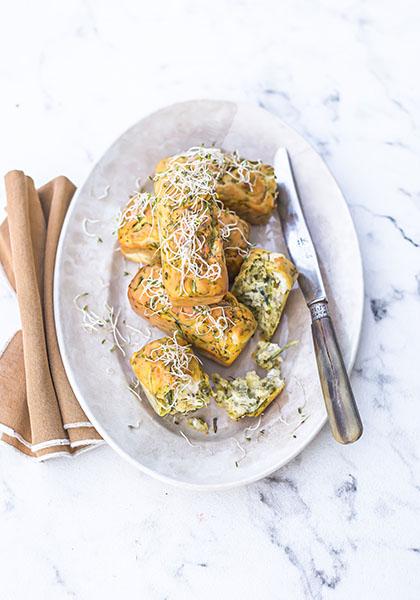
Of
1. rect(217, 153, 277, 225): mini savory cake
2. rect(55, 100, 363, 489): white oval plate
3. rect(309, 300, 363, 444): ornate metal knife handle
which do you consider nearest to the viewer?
rect(309, 300, 363, 444): ornate metal knife handle

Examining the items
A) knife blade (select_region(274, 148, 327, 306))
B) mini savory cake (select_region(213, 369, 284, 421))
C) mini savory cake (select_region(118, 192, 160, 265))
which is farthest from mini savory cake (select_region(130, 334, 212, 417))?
knife blade (select_region(274, 148, 327, 306))

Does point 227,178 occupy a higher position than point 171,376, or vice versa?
point 227,178

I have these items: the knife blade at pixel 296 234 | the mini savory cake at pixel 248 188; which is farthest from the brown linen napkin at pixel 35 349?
the knife blade at pixel 296 234

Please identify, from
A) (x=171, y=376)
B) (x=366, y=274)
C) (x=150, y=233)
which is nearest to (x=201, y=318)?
(x=171, y=376)

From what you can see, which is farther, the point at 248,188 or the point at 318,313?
the point at 248,188

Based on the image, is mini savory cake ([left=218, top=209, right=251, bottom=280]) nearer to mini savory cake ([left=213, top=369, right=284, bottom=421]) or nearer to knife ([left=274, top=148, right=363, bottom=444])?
knife ([left=274, top=148, right=363, bottom=444])

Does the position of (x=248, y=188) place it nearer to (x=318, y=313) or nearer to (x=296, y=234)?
(x=296, y=234)

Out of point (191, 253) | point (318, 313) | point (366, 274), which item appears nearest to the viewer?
point (191, 253)

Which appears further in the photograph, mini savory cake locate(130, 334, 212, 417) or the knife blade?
the knife blade
